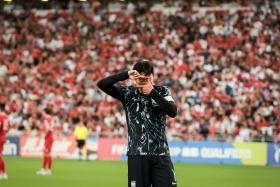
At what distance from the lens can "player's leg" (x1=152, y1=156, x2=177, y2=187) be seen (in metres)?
7.59

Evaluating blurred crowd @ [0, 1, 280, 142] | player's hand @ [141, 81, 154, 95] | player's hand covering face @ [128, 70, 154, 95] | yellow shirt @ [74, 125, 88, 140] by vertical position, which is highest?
blurred crowd @ [0, 1, 280, 142]

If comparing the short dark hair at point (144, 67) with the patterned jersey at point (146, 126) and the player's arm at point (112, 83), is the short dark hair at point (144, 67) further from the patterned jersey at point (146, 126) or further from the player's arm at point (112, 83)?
the patterned jersey at point (146, 126)

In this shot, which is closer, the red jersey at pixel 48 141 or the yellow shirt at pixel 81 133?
the red jersey at pixel 48 141

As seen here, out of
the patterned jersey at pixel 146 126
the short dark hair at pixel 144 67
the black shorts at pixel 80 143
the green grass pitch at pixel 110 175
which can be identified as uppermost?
the black shorts at pixel 80 143

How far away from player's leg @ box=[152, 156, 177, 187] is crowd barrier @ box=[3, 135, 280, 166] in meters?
20.3

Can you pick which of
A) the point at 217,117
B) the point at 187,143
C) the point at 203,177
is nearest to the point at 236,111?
the point at 217,117

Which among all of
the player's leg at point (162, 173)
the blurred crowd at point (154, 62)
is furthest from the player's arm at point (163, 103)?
the blurred crowd at point (154, 62)

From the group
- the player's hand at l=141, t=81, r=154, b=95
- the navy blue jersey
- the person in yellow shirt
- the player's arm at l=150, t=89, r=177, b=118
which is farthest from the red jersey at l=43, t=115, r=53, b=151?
the player's arm at l=150, t=89, r=177, b=118

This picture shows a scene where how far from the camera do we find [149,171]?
303 inches

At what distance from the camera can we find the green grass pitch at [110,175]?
18922 mm

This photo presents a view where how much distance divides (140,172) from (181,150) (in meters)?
21.6

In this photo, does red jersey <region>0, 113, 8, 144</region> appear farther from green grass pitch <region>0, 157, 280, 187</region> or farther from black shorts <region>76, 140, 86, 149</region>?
black shorts <region>76, 140, 86, 149</region>

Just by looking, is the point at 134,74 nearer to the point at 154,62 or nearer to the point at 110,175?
the point at 110,175

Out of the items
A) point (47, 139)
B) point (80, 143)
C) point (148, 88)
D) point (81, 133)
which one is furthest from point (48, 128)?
point (148, 88)
